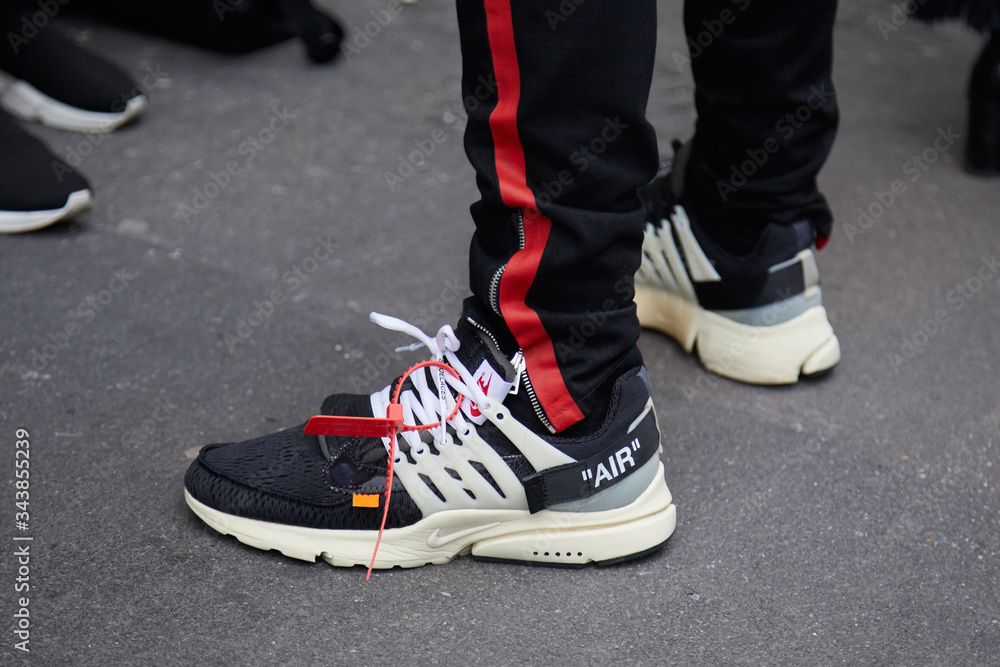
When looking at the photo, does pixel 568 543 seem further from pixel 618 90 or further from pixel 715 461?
pixel 618 90

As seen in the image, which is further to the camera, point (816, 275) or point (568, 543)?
point (816, 275)

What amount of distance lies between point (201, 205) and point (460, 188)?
19.0 inches

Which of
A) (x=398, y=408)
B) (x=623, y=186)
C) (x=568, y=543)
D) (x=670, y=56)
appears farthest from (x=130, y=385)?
(x=670, y=56)

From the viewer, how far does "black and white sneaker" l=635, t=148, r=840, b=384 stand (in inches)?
45.2

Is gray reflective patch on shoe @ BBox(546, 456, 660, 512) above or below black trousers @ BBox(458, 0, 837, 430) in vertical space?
below

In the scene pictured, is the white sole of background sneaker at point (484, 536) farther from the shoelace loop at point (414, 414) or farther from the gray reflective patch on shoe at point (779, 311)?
the gray reflective patch on shoe at point (779, 311)

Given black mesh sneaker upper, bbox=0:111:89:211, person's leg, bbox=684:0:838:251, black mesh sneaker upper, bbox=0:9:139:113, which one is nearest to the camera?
person's leg, bbox=684:0:838:251

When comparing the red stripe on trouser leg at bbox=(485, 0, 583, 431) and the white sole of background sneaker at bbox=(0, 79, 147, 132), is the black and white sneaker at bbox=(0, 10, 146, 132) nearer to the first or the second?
the white sole of background sneaker at bbox=(0, 79, 147, 132)

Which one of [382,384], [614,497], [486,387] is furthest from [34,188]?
[614,497]

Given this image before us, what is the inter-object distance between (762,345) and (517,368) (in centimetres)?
48

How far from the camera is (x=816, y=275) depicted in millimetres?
1170

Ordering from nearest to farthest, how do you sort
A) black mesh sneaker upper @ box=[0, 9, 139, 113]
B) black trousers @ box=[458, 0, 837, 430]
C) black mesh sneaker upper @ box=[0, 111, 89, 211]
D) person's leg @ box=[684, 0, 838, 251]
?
black trousers @ box=[458, 0, 837, 430] < person's leg @ box=[684, 0, 838, 251] < black mesh sneaker upper @ box=[0, 111, 89, 211] < black mesh sneaker upper @ box=[0, 9, 139, 113]

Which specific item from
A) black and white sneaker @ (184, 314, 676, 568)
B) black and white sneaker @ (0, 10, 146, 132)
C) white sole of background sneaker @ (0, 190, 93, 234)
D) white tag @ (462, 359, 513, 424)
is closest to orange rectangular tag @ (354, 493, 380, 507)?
black and white sneaker @ (184, 314, 676, 568)

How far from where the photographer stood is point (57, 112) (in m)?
1.82
